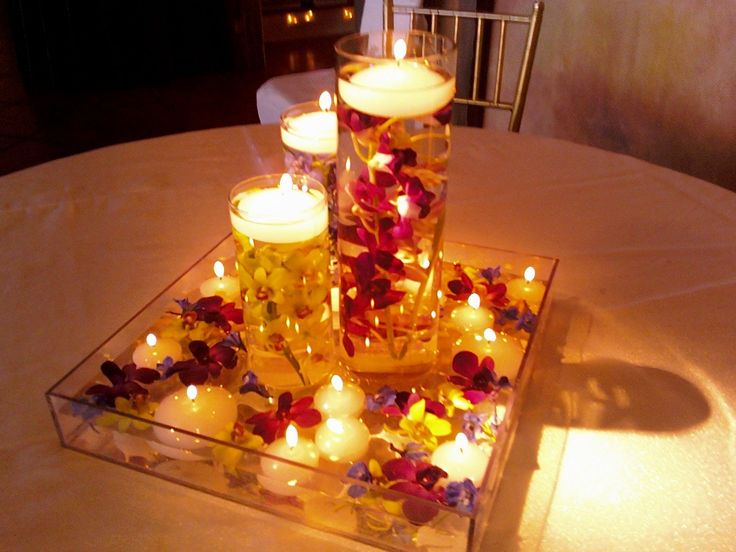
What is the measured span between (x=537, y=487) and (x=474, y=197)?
58 cm

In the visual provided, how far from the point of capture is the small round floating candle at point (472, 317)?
31.6 inches

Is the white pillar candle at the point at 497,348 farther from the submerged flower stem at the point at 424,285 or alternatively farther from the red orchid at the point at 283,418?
the red orchid at the point at 283,418

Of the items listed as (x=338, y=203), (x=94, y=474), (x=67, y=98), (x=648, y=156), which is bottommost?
(x=67, y=98)

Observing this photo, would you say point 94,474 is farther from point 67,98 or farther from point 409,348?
point 67,98

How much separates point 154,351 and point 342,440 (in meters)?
0.24

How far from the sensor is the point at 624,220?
1021 millimetres

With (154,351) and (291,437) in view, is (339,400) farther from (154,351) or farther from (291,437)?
(154,351)

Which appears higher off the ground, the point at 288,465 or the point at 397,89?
the point at 397,89

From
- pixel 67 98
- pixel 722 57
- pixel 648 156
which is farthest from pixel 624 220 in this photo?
pixel 67 98

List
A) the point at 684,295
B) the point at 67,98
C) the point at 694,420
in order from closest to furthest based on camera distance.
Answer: the point at 694,420
the point at 684,295
the point at 67,98

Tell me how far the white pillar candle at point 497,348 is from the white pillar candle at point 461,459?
126 mm

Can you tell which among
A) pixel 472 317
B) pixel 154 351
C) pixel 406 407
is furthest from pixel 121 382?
pixel 472 317

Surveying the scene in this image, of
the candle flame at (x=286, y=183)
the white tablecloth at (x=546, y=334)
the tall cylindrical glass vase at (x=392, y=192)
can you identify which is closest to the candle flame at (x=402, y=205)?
the tall cylindrical glass vase at (x=392, y=192)

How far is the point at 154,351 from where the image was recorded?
2.44 feet
